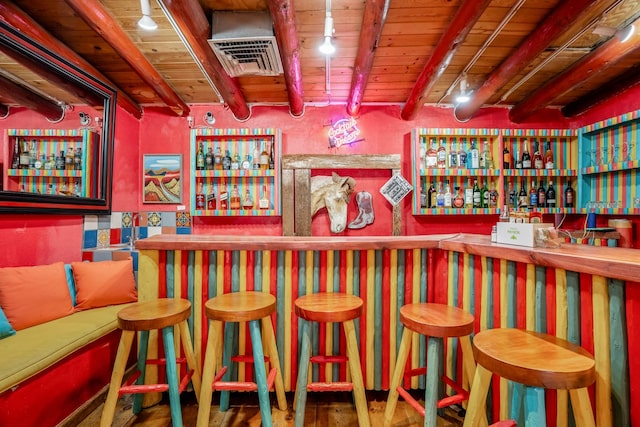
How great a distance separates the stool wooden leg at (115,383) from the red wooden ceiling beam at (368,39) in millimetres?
2268

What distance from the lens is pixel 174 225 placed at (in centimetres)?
373

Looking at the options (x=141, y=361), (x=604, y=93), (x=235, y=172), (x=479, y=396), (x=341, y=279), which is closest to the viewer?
(x=479, y=396)

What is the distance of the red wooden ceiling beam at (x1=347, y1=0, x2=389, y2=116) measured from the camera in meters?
1.85

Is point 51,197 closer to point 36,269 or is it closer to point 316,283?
point 36,269

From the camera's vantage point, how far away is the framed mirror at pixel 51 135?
79.4 inches

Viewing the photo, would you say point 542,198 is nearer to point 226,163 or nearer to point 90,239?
point 226,163

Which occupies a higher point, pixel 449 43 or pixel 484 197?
pixel 449 43

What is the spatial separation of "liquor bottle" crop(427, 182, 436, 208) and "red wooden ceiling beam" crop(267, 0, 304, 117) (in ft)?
6.13

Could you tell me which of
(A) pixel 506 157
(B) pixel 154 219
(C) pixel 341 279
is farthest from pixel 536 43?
(B) pixel 154 219

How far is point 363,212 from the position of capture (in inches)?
145

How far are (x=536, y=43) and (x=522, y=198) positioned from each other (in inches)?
74.8

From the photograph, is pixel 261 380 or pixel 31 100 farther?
pixel 31 100

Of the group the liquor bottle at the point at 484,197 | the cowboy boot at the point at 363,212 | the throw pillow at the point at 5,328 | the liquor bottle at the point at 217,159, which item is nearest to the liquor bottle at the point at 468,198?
the liquor bottle at the point at 484,197

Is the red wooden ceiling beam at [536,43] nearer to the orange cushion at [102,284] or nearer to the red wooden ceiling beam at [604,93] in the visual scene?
the red wooden ceiling beam at [604,93]
